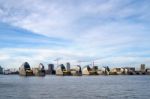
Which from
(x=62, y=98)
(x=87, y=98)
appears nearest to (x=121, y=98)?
(x=87, y=98)

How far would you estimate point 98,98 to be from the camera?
79375 mm

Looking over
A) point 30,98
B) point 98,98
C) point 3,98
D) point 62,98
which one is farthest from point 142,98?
point 3,98

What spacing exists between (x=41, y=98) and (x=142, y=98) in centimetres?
2390

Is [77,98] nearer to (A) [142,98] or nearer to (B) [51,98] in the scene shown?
(B) [51,98]

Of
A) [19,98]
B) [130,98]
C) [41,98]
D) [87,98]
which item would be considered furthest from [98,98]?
[19,98]

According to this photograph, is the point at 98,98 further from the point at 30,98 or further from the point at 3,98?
the point at 3,98

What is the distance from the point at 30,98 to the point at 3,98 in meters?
6.70

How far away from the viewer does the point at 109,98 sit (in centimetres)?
8019

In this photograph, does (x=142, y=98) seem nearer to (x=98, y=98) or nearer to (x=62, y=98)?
(x=98, y=98)

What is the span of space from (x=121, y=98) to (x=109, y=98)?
278 centimetres

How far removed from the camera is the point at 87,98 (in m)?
79.6

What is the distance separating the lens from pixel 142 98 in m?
82.3

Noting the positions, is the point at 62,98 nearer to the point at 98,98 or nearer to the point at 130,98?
the point at 98,98

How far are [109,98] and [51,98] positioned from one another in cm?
1341
